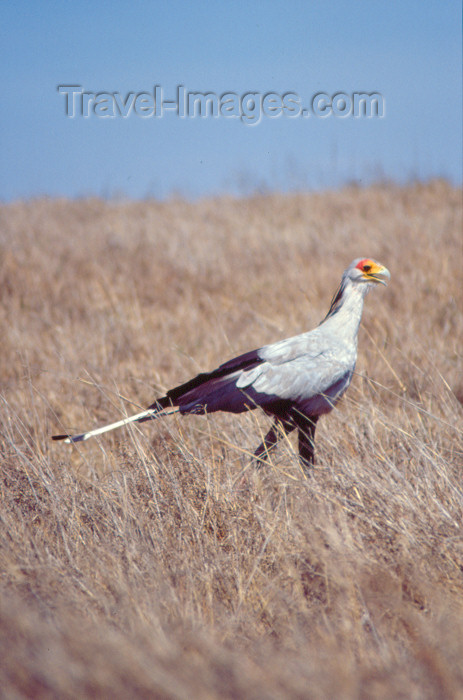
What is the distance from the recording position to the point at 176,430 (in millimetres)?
3469

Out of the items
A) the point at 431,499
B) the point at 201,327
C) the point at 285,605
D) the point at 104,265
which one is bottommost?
the point at 285,605

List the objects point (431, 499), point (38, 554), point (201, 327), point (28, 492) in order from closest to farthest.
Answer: point (38, 554)
point (431, 499)
point (28, 492)
point (201, 327)

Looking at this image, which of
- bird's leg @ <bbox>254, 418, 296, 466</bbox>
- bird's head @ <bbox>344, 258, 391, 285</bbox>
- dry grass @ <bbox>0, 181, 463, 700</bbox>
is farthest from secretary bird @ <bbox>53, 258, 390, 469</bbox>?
bird's head @ <bbox>344, 258, 391, 285</bbox>

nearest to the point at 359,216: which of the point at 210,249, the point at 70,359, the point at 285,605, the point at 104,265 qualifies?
the point at 210,249

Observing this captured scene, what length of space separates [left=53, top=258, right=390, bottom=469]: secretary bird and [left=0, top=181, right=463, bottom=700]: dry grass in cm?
17

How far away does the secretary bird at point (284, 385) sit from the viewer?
3051 mm

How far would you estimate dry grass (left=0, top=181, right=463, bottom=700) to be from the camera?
5.28 feet

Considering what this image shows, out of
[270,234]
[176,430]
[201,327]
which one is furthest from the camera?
[270,234]

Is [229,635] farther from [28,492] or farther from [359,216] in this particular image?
[359,216]

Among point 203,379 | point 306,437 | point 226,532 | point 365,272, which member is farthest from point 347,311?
point 226,532

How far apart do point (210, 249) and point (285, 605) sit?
6.18 metres

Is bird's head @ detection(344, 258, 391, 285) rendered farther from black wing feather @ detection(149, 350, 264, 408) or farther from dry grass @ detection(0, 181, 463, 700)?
black wing feather @ detection(149, 350, 264, 408)

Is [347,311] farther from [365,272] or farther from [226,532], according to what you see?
[226,532]

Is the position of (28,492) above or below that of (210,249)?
below
